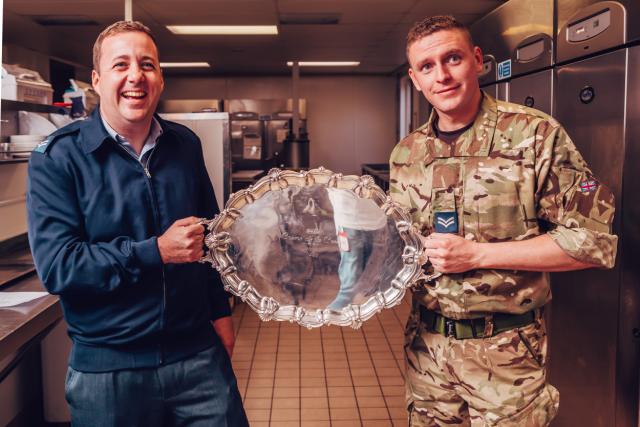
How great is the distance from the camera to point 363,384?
3.57 m

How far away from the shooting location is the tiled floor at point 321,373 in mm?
3168

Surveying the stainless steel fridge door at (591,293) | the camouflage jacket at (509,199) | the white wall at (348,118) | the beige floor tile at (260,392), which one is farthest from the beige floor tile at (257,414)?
the white wall at (348,118)

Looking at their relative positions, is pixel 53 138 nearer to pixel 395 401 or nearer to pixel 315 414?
pixel 315 414

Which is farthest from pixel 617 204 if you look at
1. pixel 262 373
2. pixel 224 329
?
pixel 262 373

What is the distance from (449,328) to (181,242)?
0.77 m

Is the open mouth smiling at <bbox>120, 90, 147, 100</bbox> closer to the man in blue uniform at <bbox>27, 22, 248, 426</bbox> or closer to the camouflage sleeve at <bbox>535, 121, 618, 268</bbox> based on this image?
the man in blue uniform at <bbox>27, 22, 248, 426</bbox>

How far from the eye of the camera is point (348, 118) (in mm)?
11695

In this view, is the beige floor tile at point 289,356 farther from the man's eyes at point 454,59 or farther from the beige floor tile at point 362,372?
the man's eyes at point 454,59

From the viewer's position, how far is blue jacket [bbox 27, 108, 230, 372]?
1394 millimetres

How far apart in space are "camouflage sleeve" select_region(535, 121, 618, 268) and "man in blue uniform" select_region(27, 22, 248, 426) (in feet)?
2.96

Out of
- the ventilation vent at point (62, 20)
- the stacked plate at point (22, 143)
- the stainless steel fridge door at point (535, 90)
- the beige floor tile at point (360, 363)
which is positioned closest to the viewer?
the stainless steel fridge door at point (535, 90)

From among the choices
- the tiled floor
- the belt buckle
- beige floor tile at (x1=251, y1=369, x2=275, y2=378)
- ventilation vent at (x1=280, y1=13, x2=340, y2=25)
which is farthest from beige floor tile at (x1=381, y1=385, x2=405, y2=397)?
ventilation vent at (x1=280, y1=13, x2=340, y2=25)

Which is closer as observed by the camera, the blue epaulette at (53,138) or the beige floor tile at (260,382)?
the blue epaulette at (53,138)

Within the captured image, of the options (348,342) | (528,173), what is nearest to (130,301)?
(528,173)
